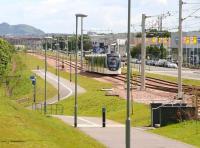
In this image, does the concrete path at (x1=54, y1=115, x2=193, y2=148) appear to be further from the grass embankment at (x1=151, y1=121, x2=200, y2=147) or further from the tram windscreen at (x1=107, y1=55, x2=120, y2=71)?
the tram windscreen at (x1=107, y1=55, x2=120, y2=71)

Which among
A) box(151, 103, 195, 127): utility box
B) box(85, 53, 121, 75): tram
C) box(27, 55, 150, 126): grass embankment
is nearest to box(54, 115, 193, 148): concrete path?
box(151, 103, 195, 127): utility box

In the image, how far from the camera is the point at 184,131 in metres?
32.4

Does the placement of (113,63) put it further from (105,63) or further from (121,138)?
(121,138)

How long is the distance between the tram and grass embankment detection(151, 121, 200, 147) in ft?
171

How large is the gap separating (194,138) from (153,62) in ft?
381

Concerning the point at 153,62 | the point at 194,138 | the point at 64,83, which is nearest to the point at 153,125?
the point at 194,138

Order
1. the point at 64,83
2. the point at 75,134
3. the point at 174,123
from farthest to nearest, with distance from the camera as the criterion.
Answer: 1. the point at 64,83
2. the point at 174,123
3. the point at 75,134

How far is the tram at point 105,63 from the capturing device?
8775cm

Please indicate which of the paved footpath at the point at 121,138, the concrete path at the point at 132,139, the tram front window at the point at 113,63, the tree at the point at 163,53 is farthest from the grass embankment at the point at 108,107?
the tree at the point at 163,53

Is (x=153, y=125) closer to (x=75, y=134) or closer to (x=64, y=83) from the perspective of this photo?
(x=75, y=134)

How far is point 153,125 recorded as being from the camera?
125 ft

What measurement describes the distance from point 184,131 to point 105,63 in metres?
58.2

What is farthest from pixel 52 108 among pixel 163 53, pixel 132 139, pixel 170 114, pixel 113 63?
pixel 163 53

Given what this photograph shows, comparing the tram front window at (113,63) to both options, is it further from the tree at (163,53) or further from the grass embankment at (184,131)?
the tree at (163,53)
